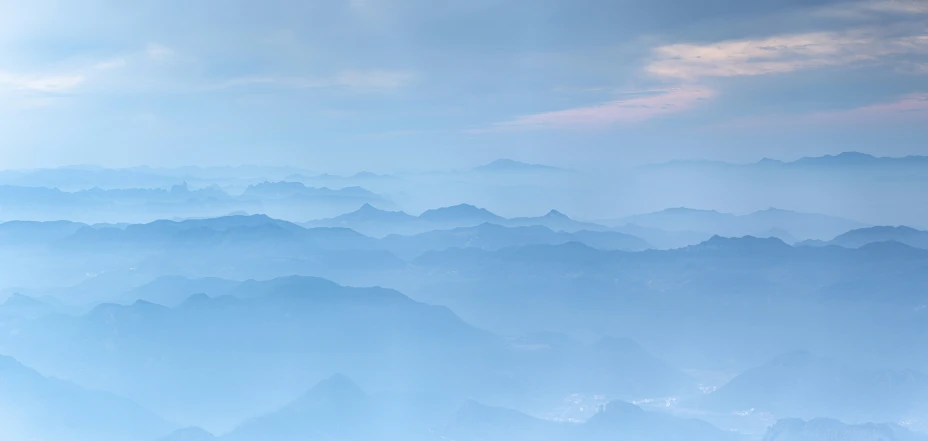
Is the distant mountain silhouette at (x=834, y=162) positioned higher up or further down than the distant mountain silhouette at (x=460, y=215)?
higher up

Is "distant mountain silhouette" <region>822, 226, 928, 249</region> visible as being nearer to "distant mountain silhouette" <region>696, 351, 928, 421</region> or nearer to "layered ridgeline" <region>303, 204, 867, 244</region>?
"layered ridgeline" <region>303, 204, 867, 244</region>

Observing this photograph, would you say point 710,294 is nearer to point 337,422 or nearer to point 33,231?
point 337,422

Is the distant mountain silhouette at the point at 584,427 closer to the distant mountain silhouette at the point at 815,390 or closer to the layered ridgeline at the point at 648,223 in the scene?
the distant mountain silhouette at the point at 815,390

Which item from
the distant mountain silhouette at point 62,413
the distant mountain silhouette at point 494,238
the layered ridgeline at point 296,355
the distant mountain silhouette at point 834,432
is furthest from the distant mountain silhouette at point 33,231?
the distant mountain silhouette at point 834,432

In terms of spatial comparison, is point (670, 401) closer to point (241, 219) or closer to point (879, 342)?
point (879, 342)

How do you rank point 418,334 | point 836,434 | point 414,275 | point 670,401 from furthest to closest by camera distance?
point 414,275, point 418,334, point 670,401, point 836,434

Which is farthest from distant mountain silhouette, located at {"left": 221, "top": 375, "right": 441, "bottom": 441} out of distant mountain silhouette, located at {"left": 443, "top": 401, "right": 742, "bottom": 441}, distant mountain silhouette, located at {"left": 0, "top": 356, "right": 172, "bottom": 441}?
distant mountain silhouette, located at {"left": 0, "top": 356, "right": 172, "bottom": 441}

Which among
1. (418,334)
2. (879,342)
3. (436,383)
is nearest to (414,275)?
(418,334)
